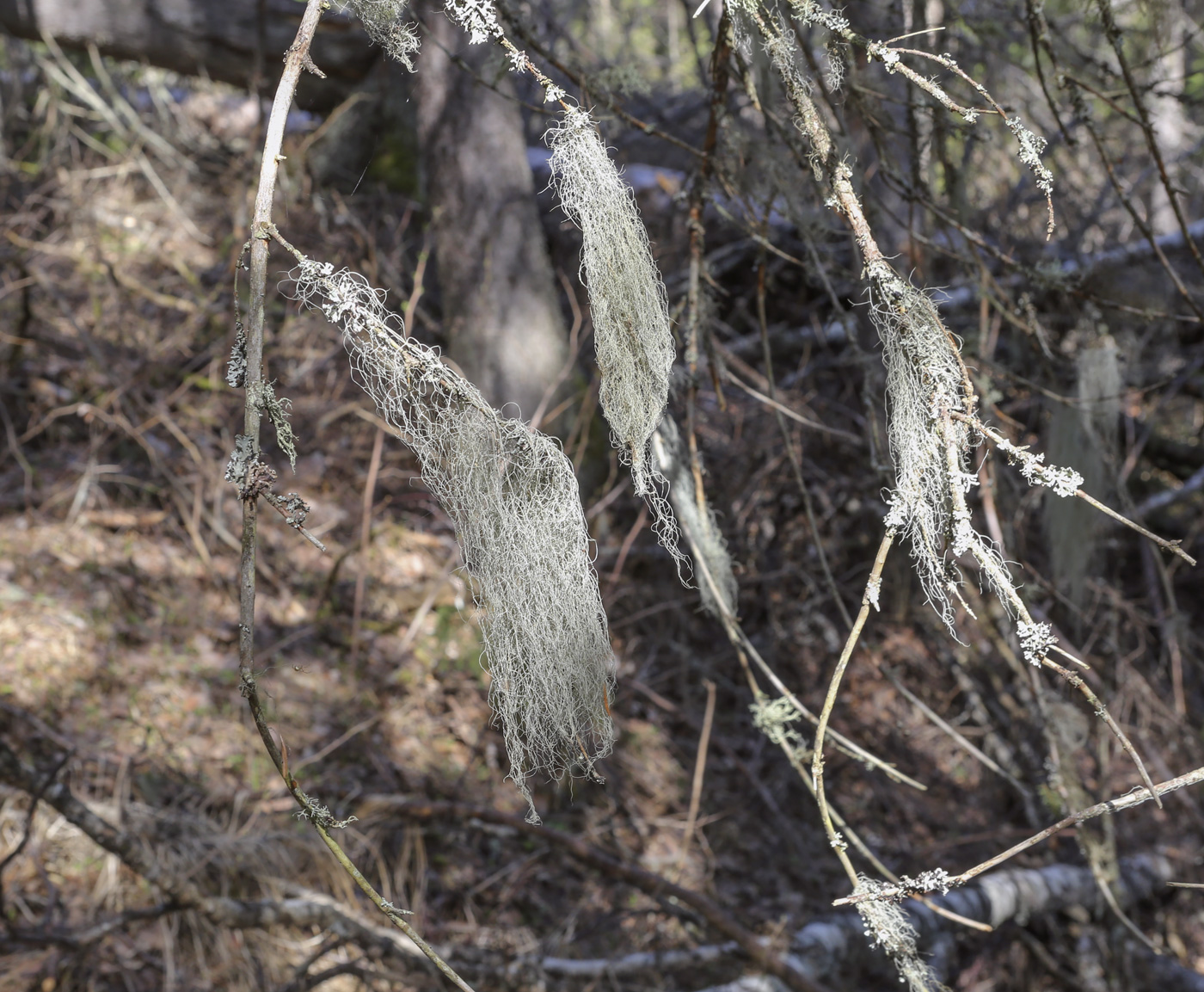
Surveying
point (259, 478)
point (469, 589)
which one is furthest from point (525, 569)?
point (469, 589)

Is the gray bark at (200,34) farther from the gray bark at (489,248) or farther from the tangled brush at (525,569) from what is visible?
the tangled brush at (525,569)

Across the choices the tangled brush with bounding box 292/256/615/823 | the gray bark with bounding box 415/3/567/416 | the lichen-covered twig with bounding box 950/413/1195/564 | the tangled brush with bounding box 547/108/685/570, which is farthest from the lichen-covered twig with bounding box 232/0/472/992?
the gray bark with bounding box 415/3/567/416

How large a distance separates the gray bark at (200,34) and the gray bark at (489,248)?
1.91ft

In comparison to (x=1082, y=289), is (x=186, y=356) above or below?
below

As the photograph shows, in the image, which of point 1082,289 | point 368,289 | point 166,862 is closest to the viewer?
point 368,289

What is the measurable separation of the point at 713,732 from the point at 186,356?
2.32m

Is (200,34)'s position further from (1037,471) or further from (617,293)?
(1037,471)

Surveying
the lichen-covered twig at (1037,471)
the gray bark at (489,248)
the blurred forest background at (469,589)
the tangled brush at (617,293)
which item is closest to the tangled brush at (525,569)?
the tangled brush at (617,293)

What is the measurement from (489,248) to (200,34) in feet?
4.99

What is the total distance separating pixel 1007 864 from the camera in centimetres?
264

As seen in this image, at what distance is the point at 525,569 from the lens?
0.78m

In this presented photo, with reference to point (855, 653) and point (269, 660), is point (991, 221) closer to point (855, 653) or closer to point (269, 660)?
point (855, 653)

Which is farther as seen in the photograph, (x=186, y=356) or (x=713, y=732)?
(x=186, y=356)

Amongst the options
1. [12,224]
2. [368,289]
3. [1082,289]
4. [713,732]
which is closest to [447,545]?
[713,732]
